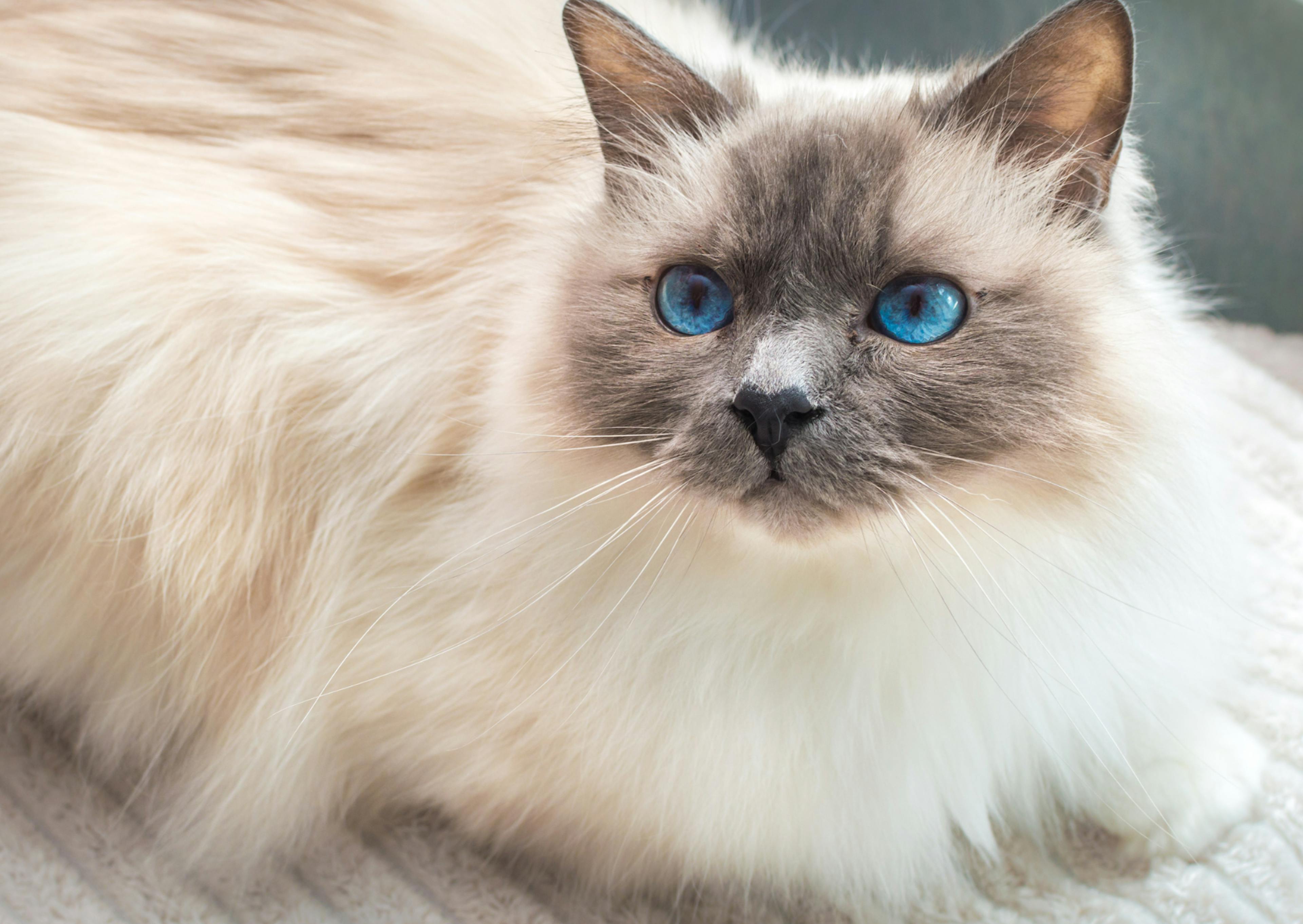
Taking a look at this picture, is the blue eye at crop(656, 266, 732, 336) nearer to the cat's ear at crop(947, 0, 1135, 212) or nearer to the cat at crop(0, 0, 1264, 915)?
the cat at crop(0, 0, 1264, 915)

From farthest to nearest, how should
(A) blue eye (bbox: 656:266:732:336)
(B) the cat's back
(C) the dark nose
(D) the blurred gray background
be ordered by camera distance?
(D) the blurred gray background
(B) the cat's back
(A) blue eye (bbox: 656:266:732:336)
(C) the dark nose

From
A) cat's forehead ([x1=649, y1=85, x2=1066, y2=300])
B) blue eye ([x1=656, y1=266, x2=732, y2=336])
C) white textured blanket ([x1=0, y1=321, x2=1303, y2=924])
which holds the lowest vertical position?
white textured blanket ([x1=0, y1=321, x2=1303, y2=924])

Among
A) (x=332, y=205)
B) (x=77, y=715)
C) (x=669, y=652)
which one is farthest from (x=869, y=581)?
(x=77, y=715)

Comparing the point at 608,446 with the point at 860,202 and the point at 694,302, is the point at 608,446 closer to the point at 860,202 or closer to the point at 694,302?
the point at 694,302

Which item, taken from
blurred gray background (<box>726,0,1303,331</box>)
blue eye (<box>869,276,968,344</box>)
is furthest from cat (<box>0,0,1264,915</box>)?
blurred gray background (<box>726,0,1303,331</box>)

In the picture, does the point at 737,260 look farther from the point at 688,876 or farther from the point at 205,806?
the point at 205,806

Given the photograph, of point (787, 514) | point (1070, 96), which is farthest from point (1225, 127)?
point (787, 514)

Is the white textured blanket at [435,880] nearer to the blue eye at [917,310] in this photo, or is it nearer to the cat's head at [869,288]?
the cat's head at [869,288]
